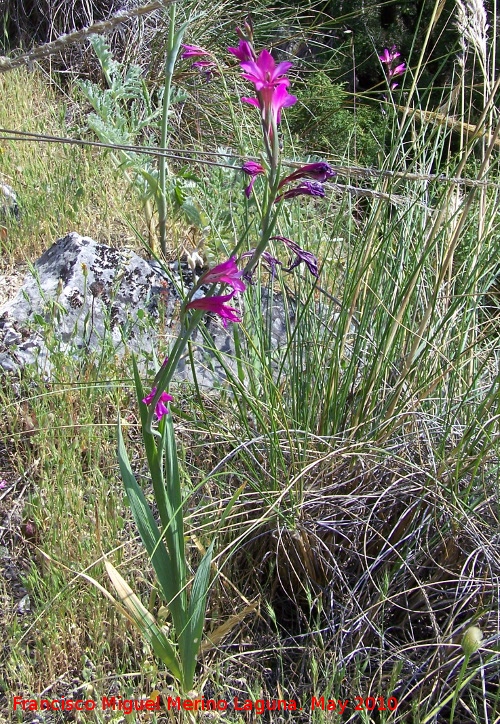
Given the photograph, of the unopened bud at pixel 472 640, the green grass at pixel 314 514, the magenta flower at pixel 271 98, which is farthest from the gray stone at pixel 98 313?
the unopened bud at pixel 472 640

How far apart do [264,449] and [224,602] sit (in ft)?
1.15

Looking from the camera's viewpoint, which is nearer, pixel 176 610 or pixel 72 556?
pixel 176 610

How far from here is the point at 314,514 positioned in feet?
4.93

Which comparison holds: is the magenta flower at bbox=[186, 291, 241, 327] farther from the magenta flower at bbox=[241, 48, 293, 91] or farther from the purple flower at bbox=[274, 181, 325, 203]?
the magenta flower at bbox=[241, 48, 293, 91]

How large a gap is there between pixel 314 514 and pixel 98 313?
3.25ft

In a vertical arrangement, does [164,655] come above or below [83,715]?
above

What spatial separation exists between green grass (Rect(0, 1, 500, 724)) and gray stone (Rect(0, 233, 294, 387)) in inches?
5.1

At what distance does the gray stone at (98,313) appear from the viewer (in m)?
1.89

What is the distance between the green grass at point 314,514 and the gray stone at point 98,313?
129 millimetres

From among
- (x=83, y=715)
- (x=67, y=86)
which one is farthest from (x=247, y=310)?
(x=67, y=86)

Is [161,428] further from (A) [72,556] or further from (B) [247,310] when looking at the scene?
(B) [247,310]

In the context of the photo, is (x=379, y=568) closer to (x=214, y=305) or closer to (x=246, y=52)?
(x=214, y=305)

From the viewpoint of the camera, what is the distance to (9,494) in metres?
1.63

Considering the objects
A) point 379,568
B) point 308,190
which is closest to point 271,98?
point 308,190
